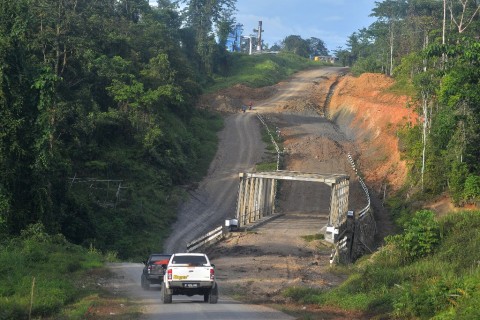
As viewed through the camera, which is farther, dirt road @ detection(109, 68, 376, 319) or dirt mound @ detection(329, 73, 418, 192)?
dirt mound @ detection(329, 73, 418, 192)

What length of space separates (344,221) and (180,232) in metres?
11.5

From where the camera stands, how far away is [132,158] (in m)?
57.9

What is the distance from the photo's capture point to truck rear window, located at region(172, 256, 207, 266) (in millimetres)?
23109

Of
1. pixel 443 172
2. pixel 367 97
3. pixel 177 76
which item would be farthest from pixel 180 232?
pixel 367 97

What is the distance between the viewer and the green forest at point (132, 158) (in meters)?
23.8

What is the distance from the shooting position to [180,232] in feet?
166

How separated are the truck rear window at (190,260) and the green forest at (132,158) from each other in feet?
10.4

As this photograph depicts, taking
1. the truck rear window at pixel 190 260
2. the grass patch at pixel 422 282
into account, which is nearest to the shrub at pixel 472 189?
the grass patch at pixel 422 282

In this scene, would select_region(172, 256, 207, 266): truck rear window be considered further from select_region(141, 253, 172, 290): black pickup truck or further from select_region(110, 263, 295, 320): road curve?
select_region(141, 253, 172, 290): black pickup truck

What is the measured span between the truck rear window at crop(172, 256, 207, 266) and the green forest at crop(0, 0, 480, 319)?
317 centimetres

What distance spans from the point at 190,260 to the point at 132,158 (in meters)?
35.5

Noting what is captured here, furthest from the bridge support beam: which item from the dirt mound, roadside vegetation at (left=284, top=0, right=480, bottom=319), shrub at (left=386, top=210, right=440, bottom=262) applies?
shrub at (left=386, top=210, right=440, bottom=262)

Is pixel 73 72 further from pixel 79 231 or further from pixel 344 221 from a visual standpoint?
pixel 344 221

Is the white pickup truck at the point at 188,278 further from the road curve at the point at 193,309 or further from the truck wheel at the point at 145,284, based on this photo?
the truck wheel at the point at 145,284
